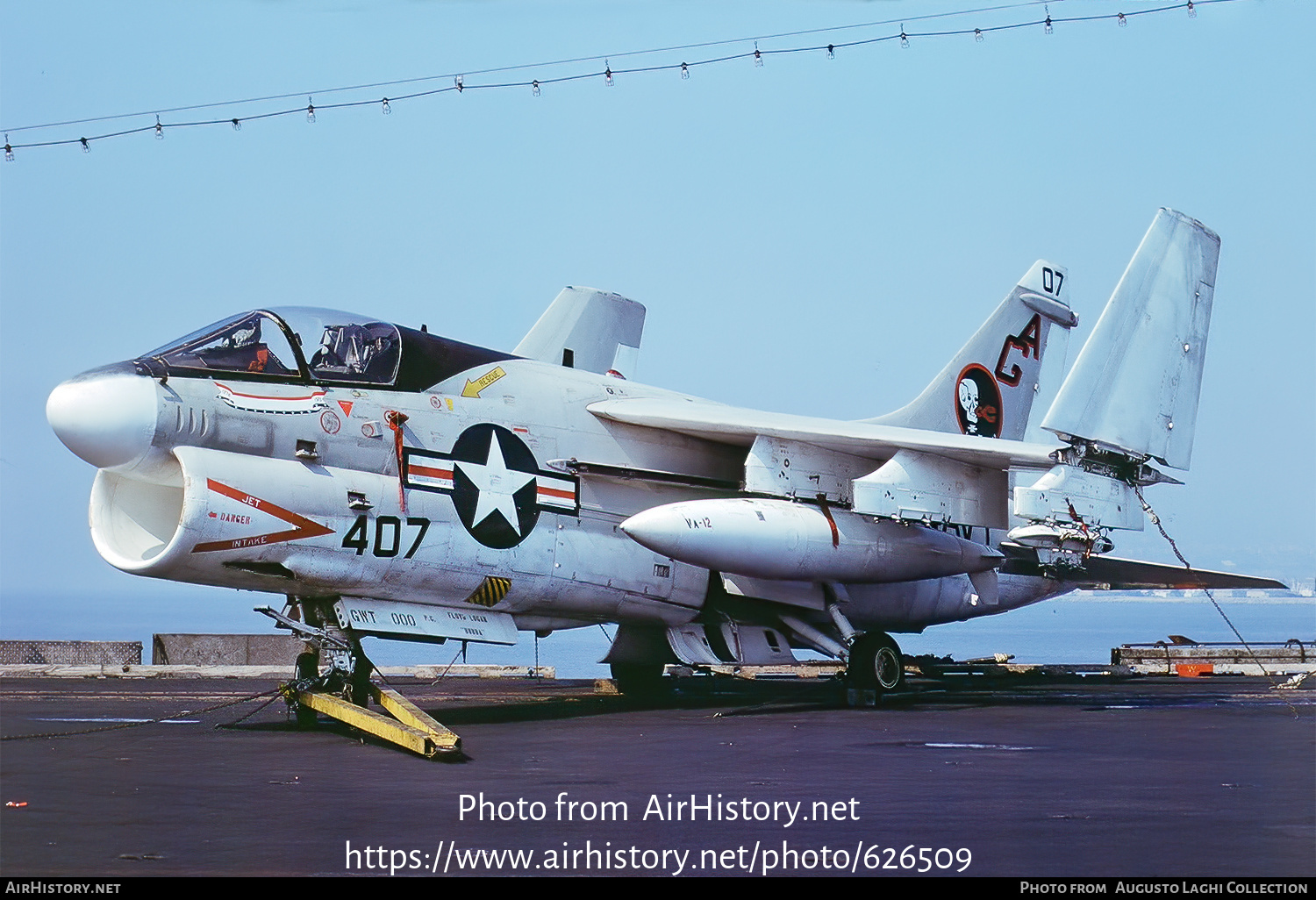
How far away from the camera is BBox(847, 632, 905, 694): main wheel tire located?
14562 mm

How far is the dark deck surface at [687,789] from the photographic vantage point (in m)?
5.67

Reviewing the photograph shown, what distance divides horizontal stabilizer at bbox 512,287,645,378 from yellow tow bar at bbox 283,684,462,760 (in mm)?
8017

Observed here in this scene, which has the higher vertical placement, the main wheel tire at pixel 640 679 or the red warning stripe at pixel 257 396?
the red warning stripe at pixel 257 396

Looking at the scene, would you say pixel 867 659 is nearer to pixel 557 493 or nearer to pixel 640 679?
pixel 640 679

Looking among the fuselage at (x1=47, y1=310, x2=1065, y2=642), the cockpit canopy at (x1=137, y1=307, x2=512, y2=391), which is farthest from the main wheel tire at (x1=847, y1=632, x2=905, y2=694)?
the cockpit canopy at (x1=137, y1=307, x2=512, y2=391)

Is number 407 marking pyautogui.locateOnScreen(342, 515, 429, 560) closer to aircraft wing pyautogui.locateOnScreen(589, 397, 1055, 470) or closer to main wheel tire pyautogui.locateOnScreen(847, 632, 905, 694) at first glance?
aircraft wing pyautogui.locateOnScreen(589, 397, 1055, 470)

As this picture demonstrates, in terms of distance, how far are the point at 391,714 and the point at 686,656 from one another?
156 inches

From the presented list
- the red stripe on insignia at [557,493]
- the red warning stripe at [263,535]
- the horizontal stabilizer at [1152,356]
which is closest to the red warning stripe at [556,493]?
the red stripe on insignia at [557,493]

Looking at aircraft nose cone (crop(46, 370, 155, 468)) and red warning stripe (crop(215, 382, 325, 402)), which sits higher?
red warning stripe (crop(215, 382, 325, 402))

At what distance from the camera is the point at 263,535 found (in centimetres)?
1141

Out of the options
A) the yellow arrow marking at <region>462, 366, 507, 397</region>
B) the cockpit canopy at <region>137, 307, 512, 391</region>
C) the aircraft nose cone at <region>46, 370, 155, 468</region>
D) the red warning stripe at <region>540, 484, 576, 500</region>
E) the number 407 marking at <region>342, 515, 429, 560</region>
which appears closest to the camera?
the aircraft nose cone at <region>46, 370, 155, 468</region>

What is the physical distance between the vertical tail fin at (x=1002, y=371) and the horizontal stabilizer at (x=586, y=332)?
162 inches

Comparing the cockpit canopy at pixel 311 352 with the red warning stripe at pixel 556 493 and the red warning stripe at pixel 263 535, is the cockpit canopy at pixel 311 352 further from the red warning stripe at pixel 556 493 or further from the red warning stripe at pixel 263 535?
the red warning stripe at pixel 556 493
